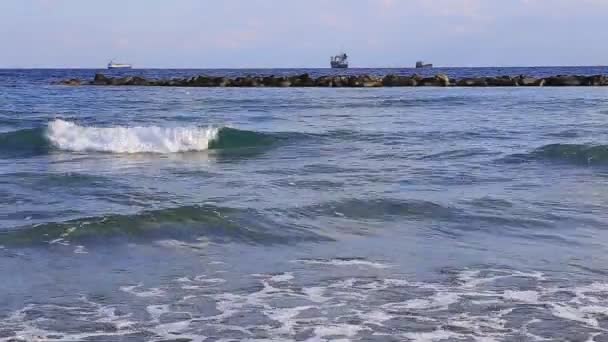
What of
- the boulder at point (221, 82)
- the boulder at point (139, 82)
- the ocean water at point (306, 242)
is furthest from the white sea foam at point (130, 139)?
the boulder at point (139, 82)

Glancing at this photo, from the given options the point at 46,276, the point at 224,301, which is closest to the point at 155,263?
the point at 46,276

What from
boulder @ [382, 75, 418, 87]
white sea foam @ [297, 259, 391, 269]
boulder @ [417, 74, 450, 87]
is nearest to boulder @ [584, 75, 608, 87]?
boulder @ [417, 74, 450, 87]

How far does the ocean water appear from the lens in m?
5.44

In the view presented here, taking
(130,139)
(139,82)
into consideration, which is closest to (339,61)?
(139,82)

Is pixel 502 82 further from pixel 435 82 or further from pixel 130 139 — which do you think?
pixel 130 139

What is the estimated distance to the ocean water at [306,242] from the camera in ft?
17.8

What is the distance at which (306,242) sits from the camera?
7996 mm

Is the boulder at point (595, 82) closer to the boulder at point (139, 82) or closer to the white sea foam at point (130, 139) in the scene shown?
the boulder at point (139, 82)

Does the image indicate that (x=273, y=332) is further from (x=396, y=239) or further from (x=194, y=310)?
(x=396, y=239)

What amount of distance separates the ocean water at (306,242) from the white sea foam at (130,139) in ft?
0.43

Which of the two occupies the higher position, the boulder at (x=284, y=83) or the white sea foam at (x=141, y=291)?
the boulder at (x=284, y=83)

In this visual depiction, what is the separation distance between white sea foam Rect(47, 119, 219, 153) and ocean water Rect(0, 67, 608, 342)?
0.13 m

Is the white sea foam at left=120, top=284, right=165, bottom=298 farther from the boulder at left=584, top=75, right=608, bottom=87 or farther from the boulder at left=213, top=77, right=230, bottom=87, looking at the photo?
the boulder at left=213, top=77, right=230, bottom=87

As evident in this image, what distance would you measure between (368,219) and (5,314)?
4653mm
